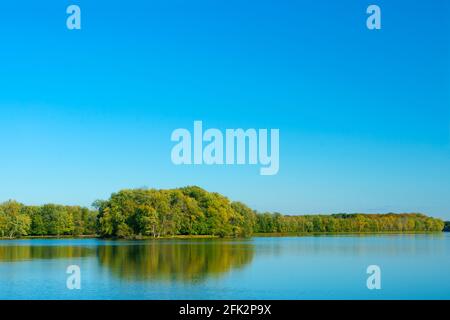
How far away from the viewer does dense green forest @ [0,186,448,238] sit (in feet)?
213

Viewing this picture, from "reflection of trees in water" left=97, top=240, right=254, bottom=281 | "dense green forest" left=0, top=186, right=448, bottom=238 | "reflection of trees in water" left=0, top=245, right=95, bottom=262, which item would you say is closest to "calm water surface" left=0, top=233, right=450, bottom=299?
"reflection of trees in water" left=97, top=240, right=254, bottom=281

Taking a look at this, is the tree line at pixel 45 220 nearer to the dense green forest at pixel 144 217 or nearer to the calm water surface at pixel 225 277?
the dense green forest at pixel 144 217

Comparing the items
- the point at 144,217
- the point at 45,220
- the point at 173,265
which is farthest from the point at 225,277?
the point at 45,220

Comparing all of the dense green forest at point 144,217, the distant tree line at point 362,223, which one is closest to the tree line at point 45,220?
the dense green forest at point 144,217

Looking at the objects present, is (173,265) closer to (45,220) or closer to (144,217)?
(144,217)

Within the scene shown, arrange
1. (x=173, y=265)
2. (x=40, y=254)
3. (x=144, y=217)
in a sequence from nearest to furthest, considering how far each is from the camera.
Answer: (x=173, y=265)
(x=40, y=254)
(x=144, y=217)

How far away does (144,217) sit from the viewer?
63781 mm

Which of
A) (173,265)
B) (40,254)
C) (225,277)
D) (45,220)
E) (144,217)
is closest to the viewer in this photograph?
(225,277)

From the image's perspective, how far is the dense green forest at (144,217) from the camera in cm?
6500

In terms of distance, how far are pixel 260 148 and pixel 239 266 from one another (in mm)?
8436

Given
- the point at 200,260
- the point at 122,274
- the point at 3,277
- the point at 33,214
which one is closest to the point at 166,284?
the point at 122,274

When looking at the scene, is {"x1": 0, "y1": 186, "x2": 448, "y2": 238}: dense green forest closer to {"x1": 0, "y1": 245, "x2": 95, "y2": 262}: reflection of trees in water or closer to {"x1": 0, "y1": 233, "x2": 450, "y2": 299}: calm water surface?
{"x1": 0, "y1": 245, "x2": 95, "y2": 262}: reflection of trees in water
